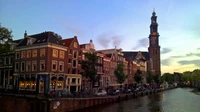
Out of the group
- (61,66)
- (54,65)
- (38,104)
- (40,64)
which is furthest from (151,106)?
(40,64)

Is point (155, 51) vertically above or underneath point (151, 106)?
above

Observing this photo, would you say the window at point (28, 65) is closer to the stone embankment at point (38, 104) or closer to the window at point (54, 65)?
the window at point (54, 65)

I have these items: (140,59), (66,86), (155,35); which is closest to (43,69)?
(66,86)

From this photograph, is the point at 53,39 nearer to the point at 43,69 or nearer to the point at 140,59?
the point at 43,69

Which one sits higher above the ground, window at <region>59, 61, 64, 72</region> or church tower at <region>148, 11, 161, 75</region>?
church tower at <region>148, 11, 161, 75</region>

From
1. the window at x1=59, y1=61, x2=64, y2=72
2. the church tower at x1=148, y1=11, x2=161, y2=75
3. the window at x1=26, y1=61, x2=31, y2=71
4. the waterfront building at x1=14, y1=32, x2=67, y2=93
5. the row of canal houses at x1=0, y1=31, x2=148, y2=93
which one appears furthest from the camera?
the church tower at x1=148, y1=11, x2=161, y2=75

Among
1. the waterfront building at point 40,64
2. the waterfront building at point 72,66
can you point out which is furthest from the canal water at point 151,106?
the waterfront building at point 40,64

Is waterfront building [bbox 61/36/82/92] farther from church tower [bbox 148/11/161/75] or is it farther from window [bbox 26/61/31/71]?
church tower [bbox 148/11/161/75]

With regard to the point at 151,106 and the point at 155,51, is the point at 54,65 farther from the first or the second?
the point at 155,51

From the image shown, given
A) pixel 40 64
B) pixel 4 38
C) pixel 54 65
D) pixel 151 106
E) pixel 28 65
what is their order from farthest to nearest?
1. pixel 28 65
2. pixel 54 65
3. pixel 151 106
4. pixel 40 64
5. pixel 4 38

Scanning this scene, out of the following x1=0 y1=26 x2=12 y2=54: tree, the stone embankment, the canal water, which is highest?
x1=0 y1=26 x2=12 y2=54: tree

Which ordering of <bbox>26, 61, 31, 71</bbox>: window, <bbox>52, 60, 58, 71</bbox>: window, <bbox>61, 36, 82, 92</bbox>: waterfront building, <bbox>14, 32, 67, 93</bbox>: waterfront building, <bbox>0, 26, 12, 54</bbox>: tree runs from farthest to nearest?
<bbox>61, 36, 82, 92</bbox>: waterfront building < <bbox>26, 61, 31, 71</bbox>: window < <bbox>52, 60, 58, 71</bbox>: window < <bbox>14, 32, 67, 93</bbox>: waterfront building < <bbox>0, 26, 12, 54</bbox>: tree

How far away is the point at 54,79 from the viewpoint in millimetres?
54125

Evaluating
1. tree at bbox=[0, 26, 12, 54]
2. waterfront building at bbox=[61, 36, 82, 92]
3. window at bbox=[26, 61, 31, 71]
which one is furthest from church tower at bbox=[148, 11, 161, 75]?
tree at bbox=[0, 26, 12, 54]
